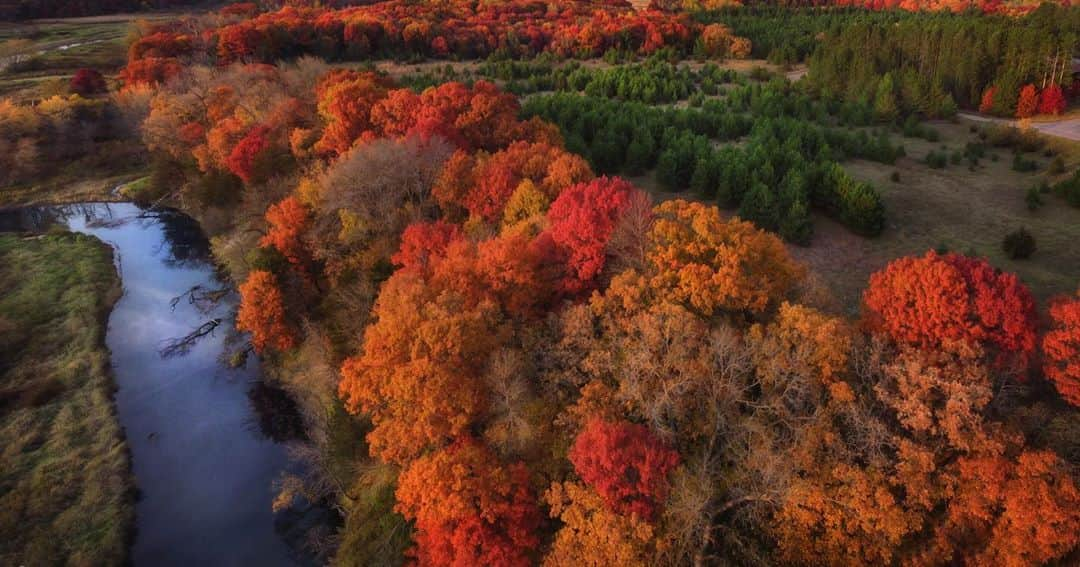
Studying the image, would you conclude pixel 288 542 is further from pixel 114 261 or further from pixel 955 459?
pixel 114 261

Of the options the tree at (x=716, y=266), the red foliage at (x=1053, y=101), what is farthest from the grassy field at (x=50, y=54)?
the red foliage at (x=1053, y=101)

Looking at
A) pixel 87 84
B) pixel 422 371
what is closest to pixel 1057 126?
pixel 422 371

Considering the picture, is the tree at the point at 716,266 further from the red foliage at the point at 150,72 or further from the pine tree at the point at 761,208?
the red foliage at the point at 150,72

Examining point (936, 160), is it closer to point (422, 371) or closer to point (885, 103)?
point (885, 103)

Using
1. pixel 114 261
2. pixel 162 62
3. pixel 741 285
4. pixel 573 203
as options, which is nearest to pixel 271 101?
pixel 114 261

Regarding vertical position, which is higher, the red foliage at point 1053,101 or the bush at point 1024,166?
the red foliage at point 1053,101

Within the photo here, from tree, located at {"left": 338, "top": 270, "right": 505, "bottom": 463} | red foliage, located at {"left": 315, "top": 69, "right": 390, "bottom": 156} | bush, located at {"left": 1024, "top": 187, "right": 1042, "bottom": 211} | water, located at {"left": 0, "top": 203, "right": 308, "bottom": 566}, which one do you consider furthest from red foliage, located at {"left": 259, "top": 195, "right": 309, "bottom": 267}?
bush, located at {"left": 1024, "top": 187, "right": 1042, "bottom": 211}
